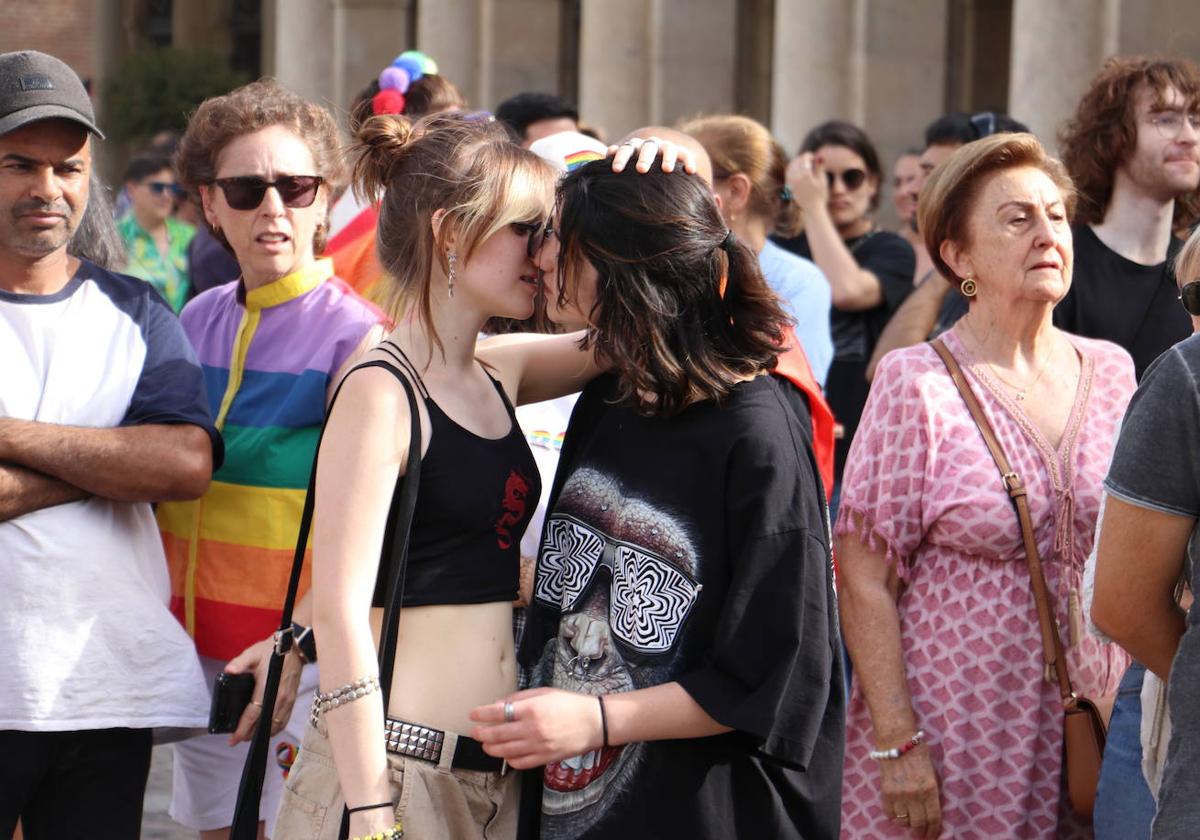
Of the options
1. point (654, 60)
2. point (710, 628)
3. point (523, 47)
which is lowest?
point (710, 628)

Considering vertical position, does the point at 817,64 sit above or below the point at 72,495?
above

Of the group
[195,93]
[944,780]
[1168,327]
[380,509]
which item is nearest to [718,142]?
[1168,327]

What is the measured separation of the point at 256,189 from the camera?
4.28 m

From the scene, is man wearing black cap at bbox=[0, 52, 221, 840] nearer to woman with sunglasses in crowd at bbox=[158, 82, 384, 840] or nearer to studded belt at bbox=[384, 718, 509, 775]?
woman with sunglasses in crowd at bbox=[158, 82, 384, 840]

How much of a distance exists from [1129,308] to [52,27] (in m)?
35.0

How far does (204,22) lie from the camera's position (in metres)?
34.0

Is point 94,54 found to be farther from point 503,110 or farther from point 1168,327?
point 1168,327

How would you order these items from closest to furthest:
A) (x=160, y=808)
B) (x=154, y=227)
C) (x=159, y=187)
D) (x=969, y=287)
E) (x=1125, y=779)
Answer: (x=1125, y=779) → (x=969, y=287) → (x=160, y=808) → (x=159, y=187) → (x=154, y=227)

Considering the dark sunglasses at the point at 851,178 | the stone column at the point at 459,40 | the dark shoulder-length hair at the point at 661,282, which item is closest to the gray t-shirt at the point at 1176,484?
the dark shoulder-length hair at the point at 661,282

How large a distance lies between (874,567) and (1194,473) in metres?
1.24

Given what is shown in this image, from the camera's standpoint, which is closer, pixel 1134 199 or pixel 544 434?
pixel 544 434

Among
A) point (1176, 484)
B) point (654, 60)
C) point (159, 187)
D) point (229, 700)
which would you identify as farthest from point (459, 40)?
point (1176, 484)

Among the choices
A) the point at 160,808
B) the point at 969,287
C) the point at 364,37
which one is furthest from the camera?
the point at 364,37

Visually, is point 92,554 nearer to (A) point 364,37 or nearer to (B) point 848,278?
(B) point 848,278
